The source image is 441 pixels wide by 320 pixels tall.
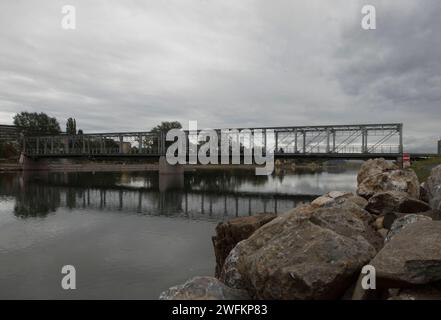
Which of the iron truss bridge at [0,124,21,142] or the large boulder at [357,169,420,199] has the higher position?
the iron truss bridge at [0,124,21,142]

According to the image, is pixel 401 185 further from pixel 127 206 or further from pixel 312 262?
pixel 127 206

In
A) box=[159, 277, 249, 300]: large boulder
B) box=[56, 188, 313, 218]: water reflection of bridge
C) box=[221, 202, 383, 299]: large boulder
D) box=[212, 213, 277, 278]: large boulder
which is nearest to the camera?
box=[221, 202, 383, 299]: large boulder

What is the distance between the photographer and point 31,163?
15525 cm

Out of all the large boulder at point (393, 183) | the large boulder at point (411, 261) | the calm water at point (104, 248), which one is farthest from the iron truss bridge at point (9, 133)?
the large boulder at point (411, 261)

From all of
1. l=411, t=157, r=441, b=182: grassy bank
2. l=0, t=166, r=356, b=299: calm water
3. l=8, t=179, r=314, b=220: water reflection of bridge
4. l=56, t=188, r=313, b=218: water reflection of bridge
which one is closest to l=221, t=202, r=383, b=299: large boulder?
l=0, t=166, r=356, b=299: calm water

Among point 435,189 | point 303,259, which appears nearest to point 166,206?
point 435,189

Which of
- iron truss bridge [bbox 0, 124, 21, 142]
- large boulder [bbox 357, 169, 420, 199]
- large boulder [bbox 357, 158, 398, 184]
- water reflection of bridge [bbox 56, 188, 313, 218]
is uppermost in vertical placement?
iron truss bridge [bbox 0, 124, 21, 142]

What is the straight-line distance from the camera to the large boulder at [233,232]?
17516mm

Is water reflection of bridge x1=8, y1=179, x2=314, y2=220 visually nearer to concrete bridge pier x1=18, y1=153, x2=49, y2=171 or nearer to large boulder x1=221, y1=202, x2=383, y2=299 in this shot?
large boulder x1=221, y1=202, x2=383, y2=299

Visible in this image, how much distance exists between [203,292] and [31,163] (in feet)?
549

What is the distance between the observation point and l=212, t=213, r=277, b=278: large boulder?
690 inches

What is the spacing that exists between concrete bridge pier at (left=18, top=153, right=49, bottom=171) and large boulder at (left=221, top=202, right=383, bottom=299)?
533ft

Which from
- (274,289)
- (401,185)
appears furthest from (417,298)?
(401,185)

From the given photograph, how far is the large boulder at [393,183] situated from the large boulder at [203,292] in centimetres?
1642
